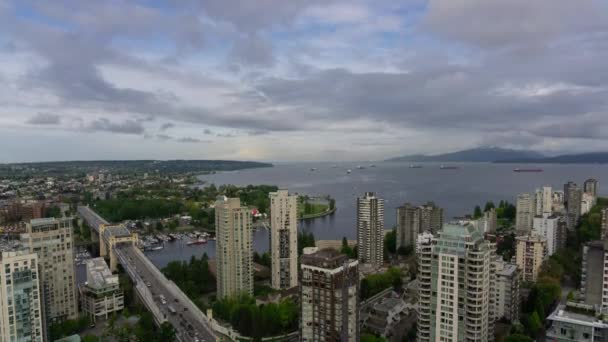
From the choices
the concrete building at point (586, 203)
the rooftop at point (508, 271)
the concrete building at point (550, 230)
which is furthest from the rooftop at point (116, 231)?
the concrete building at point (586, 203)

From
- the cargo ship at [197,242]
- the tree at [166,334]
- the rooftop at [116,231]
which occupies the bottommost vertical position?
the cargo ship at [197,242]

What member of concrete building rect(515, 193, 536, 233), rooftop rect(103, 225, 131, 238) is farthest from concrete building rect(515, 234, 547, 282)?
rooftop rect(103, 225, 131, 238)

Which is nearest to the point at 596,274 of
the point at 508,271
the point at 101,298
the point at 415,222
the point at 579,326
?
the point at 508,271

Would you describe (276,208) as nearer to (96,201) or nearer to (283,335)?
(283,335)

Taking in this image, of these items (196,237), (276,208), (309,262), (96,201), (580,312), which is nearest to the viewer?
(580,312)

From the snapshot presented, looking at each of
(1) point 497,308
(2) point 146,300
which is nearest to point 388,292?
(1) point 497,308

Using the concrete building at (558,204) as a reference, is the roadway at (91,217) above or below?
below

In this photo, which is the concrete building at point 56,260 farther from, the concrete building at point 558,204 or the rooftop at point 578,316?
the concrete building at point 558,204
